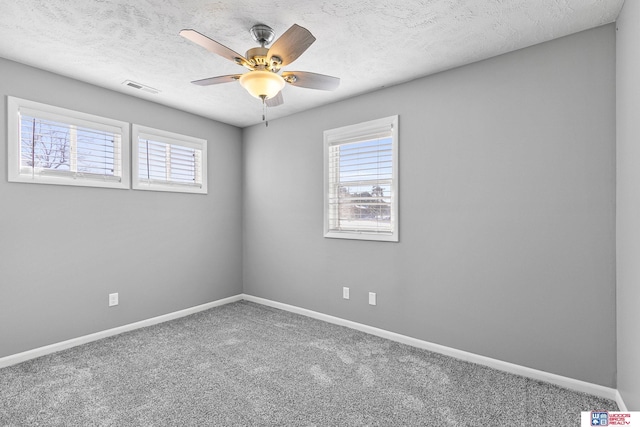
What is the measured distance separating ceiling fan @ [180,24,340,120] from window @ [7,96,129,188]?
1703 mm

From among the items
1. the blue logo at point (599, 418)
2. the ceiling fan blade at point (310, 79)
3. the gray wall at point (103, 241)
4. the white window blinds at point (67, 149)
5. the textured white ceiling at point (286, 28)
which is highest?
the textured white ceiling at point (286, 28)

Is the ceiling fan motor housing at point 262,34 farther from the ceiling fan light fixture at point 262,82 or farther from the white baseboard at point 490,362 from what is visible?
the white baseboard at point 490,362

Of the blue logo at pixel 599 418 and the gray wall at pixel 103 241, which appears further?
the gray wall at pixel 103 241

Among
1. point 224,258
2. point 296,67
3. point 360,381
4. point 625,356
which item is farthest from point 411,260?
point 224,258

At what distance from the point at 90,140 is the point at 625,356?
4602mm

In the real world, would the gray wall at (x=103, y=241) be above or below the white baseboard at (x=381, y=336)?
above

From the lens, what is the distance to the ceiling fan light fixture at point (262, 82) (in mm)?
Result: 2008

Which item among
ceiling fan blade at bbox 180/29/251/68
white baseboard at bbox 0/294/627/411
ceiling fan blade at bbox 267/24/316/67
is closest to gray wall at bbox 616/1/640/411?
white baseboard at bbox 0/294/627/411

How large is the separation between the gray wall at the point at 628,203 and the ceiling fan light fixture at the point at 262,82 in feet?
6.54

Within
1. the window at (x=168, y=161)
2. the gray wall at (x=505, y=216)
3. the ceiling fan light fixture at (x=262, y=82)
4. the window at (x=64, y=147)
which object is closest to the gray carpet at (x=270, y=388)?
the gray wall at (x=505, y=216)

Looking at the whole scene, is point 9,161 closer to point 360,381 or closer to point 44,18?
point 44,18

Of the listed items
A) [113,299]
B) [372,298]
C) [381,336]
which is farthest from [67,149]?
[381,336]

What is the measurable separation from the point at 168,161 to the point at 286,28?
2378mm
